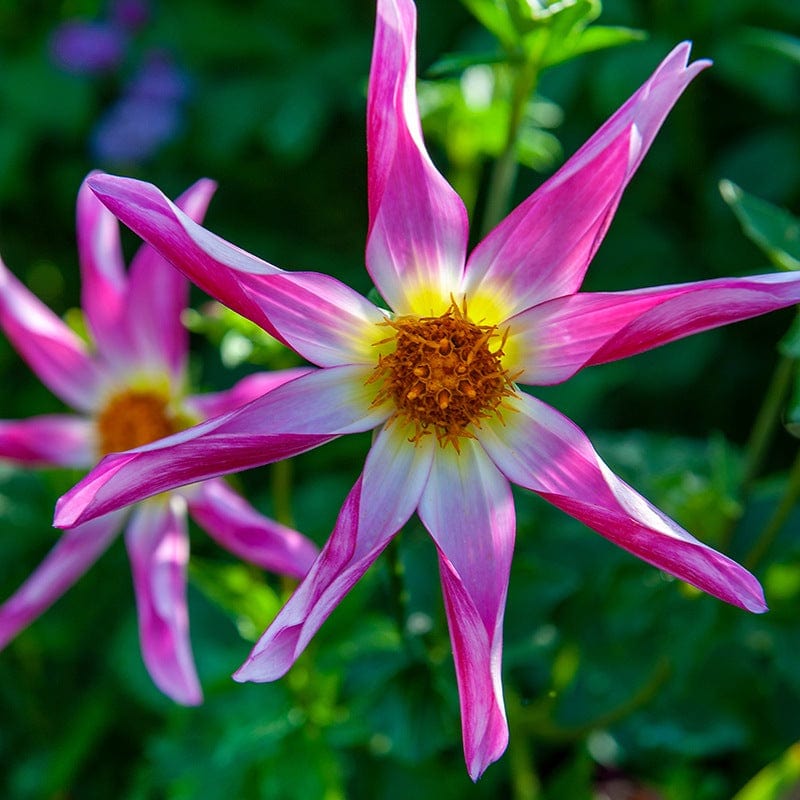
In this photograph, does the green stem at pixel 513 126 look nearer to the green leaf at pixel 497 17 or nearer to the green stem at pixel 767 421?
the green leaf at pixel 497 17

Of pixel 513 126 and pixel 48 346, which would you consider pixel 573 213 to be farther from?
pixel 48 346

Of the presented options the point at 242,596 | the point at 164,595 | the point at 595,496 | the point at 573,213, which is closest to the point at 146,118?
the point at 242,596

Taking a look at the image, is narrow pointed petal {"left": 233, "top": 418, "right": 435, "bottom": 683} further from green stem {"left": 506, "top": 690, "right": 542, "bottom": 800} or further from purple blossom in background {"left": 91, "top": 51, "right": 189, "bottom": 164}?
purple blossom in background {"left": 91, "top": 51, "right": 189, "bottom": 164}

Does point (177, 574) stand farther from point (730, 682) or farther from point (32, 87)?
point (32, 87)

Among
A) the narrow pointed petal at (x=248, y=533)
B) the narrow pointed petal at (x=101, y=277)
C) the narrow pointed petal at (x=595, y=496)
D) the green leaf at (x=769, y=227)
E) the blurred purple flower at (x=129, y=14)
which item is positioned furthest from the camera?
the blurred purple flower at (x=129, y=14)

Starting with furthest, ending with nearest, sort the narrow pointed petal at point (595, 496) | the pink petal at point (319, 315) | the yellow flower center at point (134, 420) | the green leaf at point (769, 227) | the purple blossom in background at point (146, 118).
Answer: the purple blossom in background at point (146, 118) → the yellow flower center at point (134, 420) → the green leaf at point (769, 227) → the pink petal at point (319, 315) → the narrow pointed petal at point (595, 496)

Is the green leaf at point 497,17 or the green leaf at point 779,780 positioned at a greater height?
the green leaf at point 497,17

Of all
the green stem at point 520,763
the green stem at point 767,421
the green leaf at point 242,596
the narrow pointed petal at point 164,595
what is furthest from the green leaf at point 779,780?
the narrow pointed petal at point 164,595
